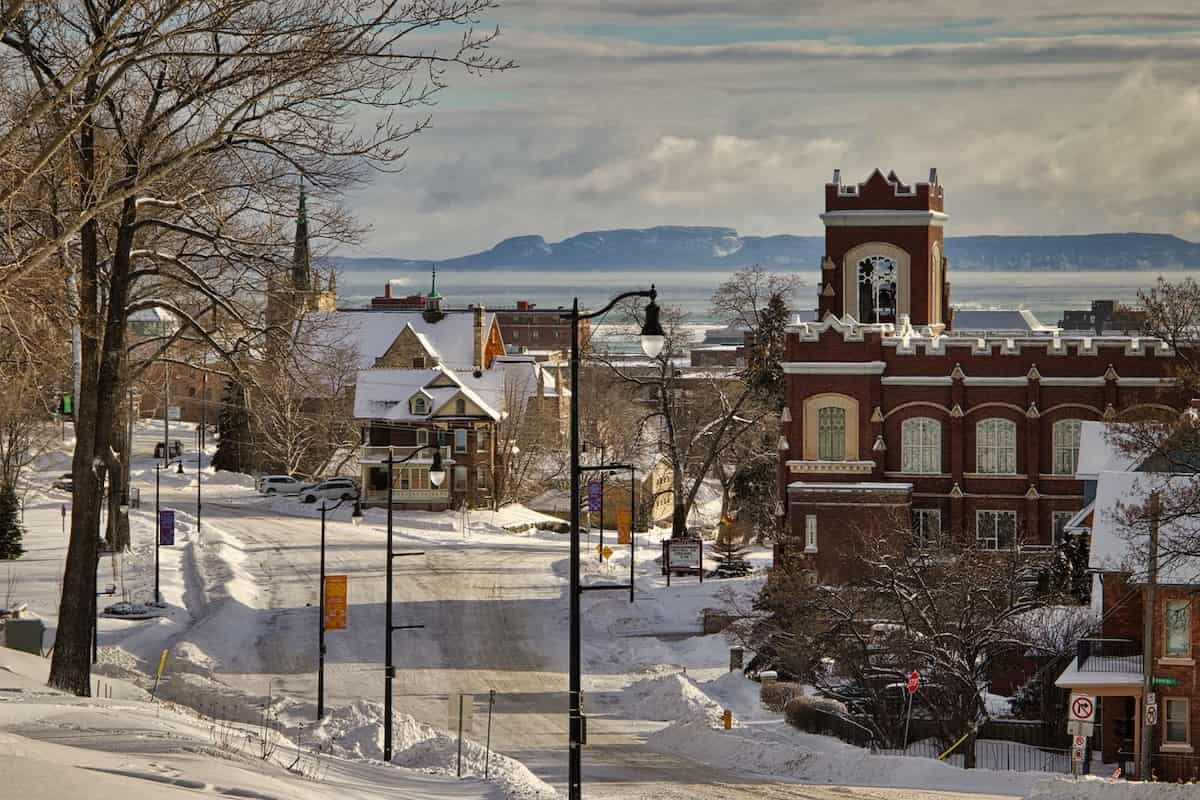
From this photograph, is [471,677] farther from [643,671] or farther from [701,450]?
[701,450]

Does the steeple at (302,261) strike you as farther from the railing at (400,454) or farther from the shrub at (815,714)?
the railing at (400,454)

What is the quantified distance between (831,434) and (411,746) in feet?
84.8

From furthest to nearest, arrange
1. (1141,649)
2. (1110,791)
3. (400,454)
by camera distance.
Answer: (400,454) < (1141,649) < (1110,791)

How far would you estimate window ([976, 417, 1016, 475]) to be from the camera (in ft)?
184

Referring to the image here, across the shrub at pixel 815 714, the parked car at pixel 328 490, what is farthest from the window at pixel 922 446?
the parked car at pixel 328 490

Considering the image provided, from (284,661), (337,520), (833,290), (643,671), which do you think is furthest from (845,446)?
(337,520)

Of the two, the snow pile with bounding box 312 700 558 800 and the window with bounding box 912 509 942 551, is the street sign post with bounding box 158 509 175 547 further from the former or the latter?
the window with bounding box 912 509 942 551

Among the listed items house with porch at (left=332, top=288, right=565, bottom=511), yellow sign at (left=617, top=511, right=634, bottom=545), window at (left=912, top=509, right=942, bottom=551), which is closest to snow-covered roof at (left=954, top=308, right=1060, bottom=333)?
house with porch at (left=332, top=288, right=565, bottom=511)

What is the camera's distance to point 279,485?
282ft

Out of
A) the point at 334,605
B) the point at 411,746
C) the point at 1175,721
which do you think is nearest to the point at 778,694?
the point at 1175,721

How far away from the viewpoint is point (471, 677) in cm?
4634

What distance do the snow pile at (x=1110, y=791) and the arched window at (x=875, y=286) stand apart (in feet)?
118

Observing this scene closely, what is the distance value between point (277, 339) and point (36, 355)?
409cm

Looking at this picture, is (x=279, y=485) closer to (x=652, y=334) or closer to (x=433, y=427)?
(x=433, y=427)
